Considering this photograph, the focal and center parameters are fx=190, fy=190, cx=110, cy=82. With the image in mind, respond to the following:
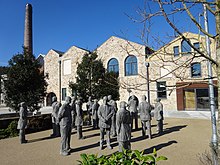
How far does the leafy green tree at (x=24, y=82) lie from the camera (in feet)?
40.7

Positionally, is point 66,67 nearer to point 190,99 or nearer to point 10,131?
point 190,99

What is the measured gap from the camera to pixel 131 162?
7.96ft

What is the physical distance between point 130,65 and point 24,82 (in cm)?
1409

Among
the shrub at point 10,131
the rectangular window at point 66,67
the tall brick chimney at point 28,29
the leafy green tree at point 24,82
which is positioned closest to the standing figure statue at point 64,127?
the shrub at point 10,131

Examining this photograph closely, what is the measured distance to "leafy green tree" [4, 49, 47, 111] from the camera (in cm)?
1241

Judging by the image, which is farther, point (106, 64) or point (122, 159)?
point (106, 64)

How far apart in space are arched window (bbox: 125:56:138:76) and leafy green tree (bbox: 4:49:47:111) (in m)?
12.6

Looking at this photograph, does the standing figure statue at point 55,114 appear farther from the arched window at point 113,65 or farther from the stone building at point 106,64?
the arched window at point 113,65

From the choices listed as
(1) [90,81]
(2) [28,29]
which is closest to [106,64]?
(1) [90,81]

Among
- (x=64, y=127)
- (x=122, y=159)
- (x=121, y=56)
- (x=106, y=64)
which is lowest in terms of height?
(x=64, y=127)

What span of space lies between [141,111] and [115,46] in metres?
16.6

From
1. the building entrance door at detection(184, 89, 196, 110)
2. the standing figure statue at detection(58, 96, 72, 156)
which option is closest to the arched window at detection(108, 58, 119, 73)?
the building entrance door at detection(184, 89, 196, 110)

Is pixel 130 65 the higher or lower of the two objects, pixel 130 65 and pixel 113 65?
the lower

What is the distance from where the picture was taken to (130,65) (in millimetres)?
23922
